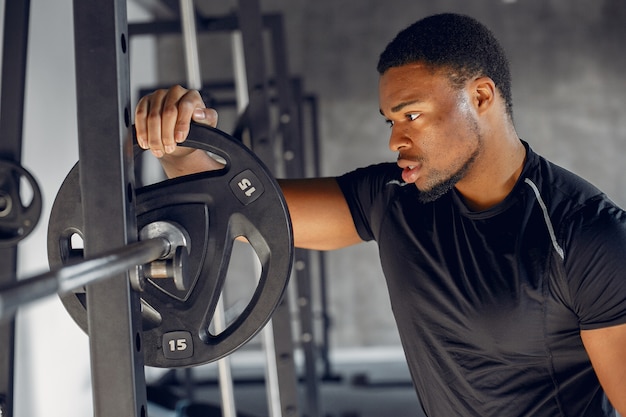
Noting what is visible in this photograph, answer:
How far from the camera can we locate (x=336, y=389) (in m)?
4.83

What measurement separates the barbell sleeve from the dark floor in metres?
2.66

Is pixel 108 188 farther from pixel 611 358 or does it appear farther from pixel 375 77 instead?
pixel 375 77

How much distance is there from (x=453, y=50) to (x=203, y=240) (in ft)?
2.45

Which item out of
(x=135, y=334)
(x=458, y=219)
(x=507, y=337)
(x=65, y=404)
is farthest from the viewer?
(x=65, y=404)

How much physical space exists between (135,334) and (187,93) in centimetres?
41

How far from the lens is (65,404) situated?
3666 millimetres

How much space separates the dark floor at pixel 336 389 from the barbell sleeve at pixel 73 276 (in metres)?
2.66

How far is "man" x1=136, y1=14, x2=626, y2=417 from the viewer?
1207mm

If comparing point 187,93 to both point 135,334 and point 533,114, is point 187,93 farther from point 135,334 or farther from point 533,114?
point 533,114

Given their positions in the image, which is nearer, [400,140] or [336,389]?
[400,140]

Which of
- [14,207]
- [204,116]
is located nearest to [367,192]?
[204,116]

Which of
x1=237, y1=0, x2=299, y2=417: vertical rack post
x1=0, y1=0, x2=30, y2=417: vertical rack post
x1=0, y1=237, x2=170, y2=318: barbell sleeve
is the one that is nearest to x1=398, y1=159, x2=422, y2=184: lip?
x1=0, y1=237, x2=170, y2=318: barbell sleeve

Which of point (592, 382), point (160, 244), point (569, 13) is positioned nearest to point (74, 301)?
point (160, 244)

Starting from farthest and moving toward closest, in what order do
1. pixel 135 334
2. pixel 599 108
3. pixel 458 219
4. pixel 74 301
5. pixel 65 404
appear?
1. pixel 599 108
2. pixel 65 404
3. pixel 458 219
4. pixel 74 301
5. pixel 135 334
